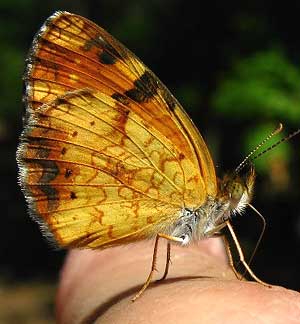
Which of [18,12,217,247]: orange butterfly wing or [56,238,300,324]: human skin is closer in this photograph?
[56,238,300,324]: human skin

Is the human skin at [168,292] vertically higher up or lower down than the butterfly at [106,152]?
lower down

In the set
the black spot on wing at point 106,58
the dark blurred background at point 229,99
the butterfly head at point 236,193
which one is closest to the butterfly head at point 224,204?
the butterfly head at point 236,193

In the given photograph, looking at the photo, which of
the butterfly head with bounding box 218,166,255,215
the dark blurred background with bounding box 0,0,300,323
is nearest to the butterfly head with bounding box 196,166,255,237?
the butterfly head with bounding box 218,166,255,215

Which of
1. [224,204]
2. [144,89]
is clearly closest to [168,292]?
[224,204]

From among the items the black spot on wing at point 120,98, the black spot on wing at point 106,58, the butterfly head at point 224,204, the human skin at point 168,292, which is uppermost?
the black spot on wing at point 106,58

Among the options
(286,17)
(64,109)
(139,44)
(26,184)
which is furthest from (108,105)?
(139,44)

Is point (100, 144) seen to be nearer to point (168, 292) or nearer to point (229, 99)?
point (168, 292)

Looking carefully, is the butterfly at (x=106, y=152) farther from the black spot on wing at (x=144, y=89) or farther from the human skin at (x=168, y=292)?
the human skin at (x=168, y=292)

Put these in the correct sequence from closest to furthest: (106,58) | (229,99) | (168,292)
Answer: (168,292) < (106,58) < (229,99)

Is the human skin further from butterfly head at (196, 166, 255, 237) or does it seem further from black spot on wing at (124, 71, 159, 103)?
black spot on wing at (124, 71, 159, 103)
